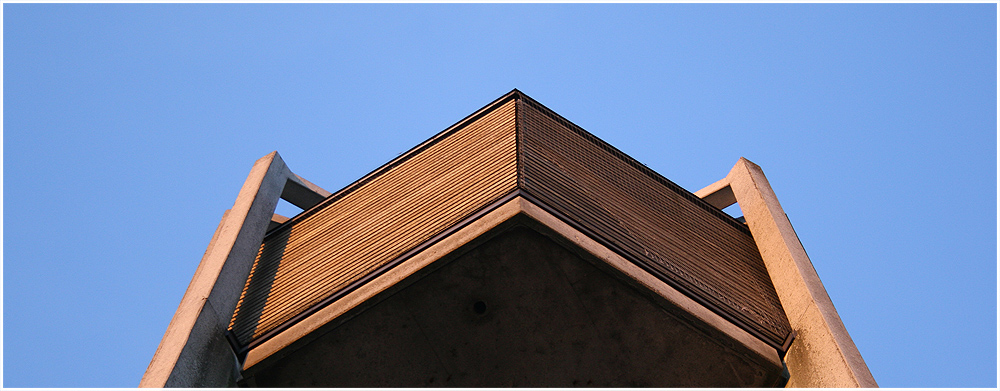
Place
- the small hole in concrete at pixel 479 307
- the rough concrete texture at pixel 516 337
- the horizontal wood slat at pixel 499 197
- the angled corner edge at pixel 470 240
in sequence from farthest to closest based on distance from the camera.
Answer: the horizontal wood slat at pixel 499 197 → the small hole in concrete at pixel 479 307 → the rough concrete texture at pixel 516 337 → the angled corner edge at pixel 470 240

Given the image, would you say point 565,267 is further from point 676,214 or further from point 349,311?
point 676,214

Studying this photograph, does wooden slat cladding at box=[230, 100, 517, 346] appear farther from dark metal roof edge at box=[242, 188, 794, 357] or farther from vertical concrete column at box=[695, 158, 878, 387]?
vertical concrete column at box=[695, 158, 878, 387]

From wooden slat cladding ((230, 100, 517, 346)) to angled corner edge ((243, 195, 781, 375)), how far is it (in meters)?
0.43

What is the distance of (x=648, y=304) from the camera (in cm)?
1109

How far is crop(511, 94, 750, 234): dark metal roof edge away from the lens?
14875 mm

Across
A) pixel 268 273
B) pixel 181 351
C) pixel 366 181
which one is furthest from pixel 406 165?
pixel 181 351

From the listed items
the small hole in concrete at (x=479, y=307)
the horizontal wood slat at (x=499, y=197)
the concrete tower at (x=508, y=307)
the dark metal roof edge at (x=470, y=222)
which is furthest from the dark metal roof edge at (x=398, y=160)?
the small hole in concrete at (x=479, y=307)

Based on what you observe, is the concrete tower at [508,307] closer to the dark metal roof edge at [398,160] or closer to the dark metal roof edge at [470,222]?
the dark metal roof edge at [470,222]

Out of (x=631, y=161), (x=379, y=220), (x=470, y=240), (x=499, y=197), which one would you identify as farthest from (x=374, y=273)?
(x=631, y=161)

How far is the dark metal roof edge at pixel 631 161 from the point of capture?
14.9 m

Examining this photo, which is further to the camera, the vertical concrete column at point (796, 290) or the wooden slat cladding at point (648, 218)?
the wooden slat cladding at point (648, 218)

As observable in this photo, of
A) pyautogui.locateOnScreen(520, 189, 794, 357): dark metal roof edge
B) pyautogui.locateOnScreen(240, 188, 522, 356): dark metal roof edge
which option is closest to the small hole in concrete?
pyautogui.locateOnScreen(240, 188, 522, 356): dark metal roof edge

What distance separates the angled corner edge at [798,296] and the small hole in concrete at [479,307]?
3.78m

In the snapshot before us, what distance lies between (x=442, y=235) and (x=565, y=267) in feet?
5.19
